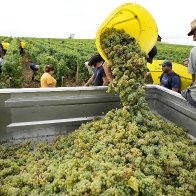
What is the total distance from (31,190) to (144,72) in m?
2.25

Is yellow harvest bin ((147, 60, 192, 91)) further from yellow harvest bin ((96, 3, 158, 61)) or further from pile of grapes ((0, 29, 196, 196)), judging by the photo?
pile of grapes ((0, 29, 196, 196))

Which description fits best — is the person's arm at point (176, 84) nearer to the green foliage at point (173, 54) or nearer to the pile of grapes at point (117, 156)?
the pile of grapes at point (117, 156)

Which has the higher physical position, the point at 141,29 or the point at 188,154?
the point at 141,29

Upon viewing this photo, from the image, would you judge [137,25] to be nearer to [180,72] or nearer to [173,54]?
[180,72]

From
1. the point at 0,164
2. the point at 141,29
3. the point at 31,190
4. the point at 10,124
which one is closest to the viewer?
the point at 31,190

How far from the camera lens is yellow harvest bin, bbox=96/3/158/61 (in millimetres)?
4159

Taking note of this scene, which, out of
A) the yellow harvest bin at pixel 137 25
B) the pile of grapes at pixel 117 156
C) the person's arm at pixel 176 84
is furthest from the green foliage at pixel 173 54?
the pile of grapes at pixel 117 156

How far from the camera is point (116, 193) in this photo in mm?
2322

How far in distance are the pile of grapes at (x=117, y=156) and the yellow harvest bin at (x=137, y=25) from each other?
265mm

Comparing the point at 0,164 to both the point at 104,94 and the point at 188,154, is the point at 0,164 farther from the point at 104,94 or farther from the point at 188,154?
the point at 188,154

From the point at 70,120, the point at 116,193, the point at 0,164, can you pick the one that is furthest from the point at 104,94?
the point at 116,193

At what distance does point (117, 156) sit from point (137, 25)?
8.11ft

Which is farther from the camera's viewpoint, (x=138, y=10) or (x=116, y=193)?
(x=138, y=10)

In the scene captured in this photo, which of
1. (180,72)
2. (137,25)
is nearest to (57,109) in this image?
(137,25)
